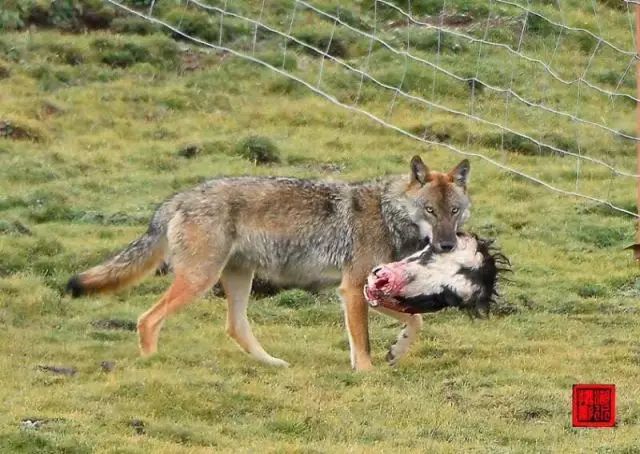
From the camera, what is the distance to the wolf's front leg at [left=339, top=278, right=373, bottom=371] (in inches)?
396

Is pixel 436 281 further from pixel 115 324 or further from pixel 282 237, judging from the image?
pixel 115 324

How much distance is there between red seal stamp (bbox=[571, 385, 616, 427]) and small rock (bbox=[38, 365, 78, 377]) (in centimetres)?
330

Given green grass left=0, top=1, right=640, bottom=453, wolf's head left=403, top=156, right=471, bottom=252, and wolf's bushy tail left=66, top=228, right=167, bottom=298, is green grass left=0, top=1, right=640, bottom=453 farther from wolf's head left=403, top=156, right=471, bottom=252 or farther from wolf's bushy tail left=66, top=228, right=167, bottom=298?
wolf's head left=403, top=156, right=471, bottom=252

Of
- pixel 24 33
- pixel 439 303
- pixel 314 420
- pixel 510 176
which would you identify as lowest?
pixel 24 33

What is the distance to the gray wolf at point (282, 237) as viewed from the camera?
10.2m

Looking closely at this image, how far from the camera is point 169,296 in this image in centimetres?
1020

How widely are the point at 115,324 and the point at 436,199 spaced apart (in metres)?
2.68

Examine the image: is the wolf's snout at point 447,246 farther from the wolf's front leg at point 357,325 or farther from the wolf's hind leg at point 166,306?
the wolf's hind leg at point 166,306

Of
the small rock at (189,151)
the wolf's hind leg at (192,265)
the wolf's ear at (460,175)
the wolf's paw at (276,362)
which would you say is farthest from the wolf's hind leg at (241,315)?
the small rock at (189,151)

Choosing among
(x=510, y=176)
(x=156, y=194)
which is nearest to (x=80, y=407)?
(x=156, y=194)

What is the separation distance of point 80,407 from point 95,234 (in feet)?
18.7

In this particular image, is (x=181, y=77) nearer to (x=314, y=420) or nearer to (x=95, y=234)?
(x=95, y=234)

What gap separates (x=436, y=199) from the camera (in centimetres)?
1037

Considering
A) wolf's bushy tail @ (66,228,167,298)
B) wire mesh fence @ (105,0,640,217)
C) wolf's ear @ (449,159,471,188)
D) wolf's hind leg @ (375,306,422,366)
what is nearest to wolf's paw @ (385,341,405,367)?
wolf's hind leg @ (375,306,422,366)
